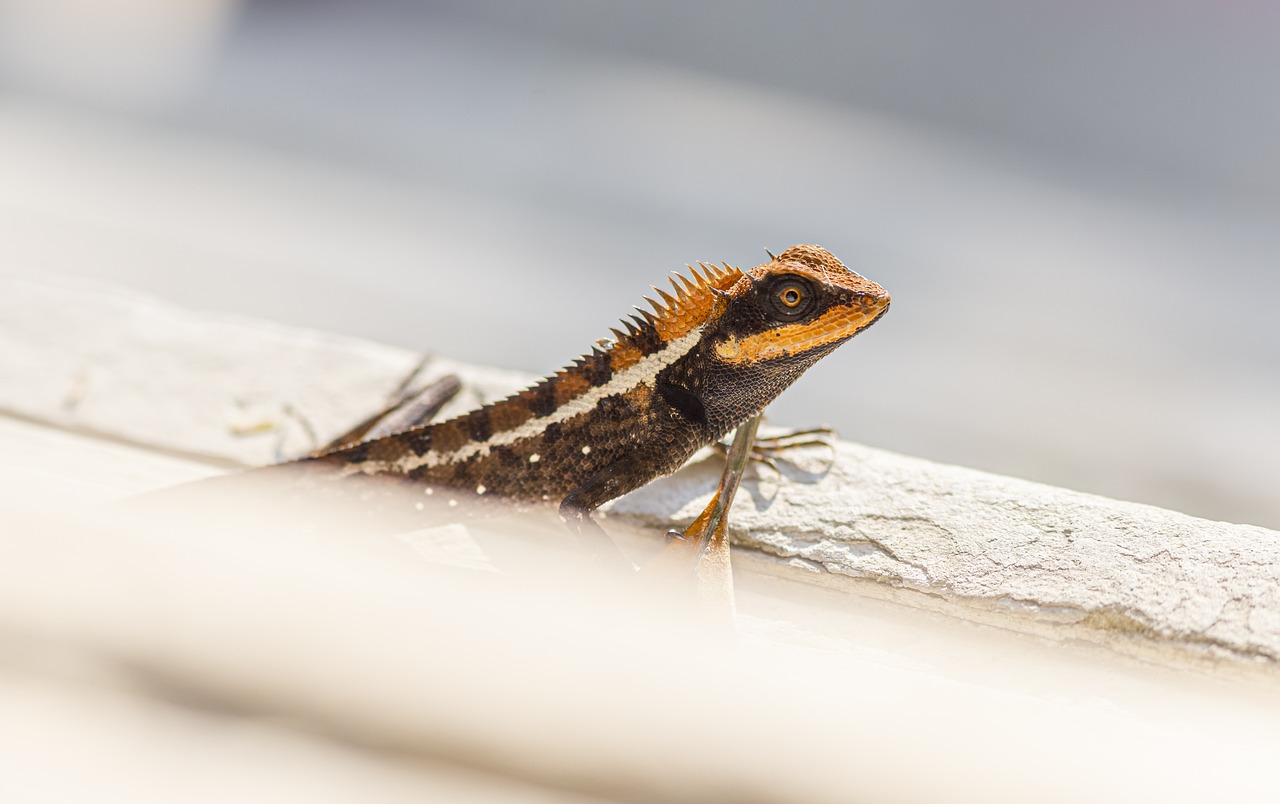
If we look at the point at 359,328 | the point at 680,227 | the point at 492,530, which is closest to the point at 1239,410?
the point at 680,227

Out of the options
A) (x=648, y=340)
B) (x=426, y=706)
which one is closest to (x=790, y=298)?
(x=648, y=340)

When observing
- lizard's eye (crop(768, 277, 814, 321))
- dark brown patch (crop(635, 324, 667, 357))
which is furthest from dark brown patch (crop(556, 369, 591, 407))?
lizard's eye (crop(768, 277, 814, 321))

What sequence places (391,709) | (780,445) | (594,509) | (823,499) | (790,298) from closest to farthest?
(391,709) < (790,298) < (594,509) < (823,499) < (780,445)

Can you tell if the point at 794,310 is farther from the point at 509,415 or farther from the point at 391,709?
the point at 391,709

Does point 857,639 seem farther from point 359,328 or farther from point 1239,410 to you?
point 359,328

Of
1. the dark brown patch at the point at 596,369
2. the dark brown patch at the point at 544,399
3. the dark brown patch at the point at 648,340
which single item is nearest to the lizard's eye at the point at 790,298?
the dark brown patch at the point at 648,340

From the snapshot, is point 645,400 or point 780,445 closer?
point 645,400

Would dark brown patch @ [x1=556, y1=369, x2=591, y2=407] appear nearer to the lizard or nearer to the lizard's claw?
the lizard

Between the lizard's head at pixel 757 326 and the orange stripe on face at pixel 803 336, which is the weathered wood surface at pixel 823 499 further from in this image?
the orange stripe on face at pixel 803 336
